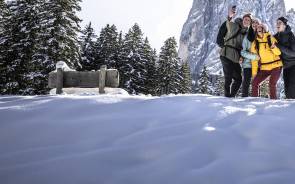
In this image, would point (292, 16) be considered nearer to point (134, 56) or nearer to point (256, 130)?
point (134, 56)

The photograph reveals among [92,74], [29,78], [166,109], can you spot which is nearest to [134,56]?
[29,78]

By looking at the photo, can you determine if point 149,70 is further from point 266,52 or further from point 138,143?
point 138,143

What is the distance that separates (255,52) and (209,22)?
17233cm

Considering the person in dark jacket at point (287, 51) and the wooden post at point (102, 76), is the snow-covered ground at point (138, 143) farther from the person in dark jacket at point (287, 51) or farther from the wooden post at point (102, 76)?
the wooden post at point (102, 76)

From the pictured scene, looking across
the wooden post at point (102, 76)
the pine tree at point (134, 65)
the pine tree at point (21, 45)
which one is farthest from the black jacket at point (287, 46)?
the pine tree at point (134, 65)

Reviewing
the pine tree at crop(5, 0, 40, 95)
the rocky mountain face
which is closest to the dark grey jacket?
the pine tree at crop(5, 0, 40, 95)

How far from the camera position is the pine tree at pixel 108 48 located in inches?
1565

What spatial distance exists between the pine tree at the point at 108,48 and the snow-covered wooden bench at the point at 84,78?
30.1 m

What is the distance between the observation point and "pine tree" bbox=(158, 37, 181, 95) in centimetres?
4362

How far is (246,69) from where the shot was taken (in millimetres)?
7664

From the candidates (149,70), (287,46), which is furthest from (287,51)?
(149,70)

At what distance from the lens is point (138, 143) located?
357 centimetres

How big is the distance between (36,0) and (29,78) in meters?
6.16

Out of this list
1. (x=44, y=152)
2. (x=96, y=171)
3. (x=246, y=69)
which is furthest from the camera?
(x=246, y=69)
